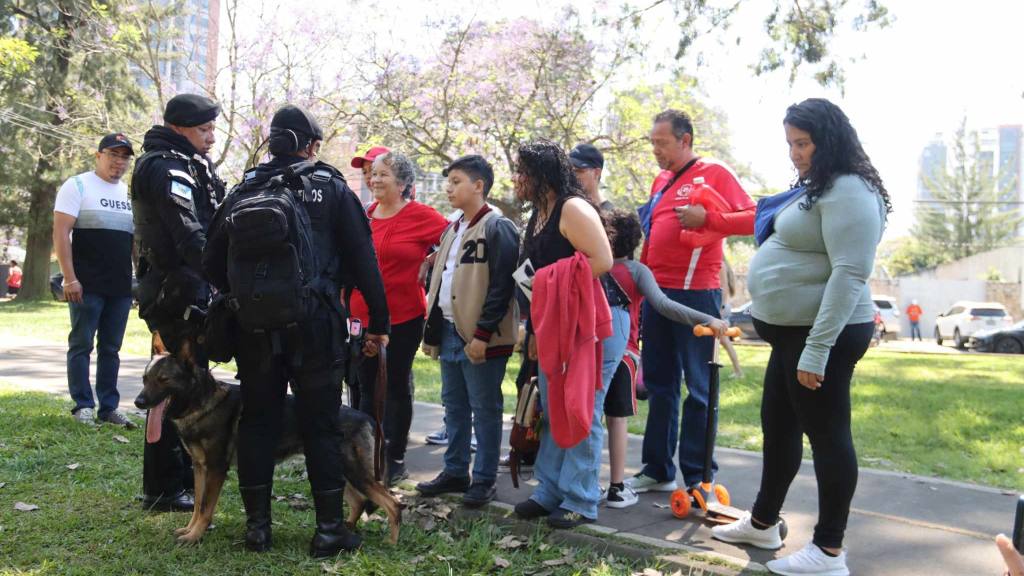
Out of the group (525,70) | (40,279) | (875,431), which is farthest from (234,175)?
(875,431)

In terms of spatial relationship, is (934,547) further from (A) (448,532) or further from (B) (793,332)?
(A) (448,532)

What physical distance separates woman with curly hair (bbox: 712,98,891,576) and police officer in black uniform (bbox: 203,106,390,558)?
6.33 ft

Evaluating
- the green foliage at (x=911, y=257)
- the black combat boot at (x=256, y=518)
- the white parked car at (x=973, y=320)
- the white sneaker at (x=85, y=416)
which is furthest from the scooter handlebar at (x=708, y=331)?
the green foliage at (x=911, y=257)

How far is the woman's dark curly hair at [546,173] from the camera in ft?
15.6

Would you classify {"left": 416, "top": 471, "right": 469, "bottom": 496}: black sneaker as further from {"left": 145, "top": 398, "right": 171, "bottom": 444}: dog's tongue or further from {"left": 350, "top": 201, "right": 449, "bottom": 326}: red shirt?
{"left": 145, "top": 398, "right": 171, "bottom": 444}: dog's tongue

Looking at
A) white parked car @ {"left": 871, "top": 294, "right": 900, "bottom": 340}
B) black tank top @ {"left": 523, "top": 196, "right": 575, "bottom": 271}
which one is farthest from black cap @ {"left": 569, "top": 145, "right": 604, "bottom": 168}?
white parked car @ {"left": 871, "top": 294, "right": 900, "bottom": 340}

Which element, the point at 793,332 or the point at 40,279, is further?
the point at 40,279

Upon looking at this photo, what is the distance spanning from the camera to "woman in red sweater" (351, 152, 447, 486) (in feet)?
18.7

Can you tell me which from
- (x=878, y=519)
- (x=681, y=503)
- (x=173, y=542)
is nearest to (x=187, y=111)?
(x=173, y=542)

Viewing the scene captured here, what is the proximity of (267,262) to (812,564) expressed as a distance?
2.69m

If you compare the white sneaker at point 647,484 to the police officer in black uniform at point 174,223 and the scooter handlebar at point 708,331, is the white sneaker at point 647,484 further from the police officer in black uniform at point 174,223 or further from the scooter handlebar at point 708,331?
the police officer in black uniform at point 174,223

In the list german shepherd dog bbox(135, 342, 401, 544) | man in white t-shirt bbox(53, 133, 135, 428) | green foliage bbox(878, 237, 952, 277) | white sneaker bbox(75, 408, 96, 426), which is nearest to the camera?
german shepherd dog bbox(135, 342, 401, 544)

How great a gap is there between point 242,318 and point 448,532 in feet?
5.37

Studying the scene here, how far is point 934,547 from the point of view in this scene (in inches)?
171
